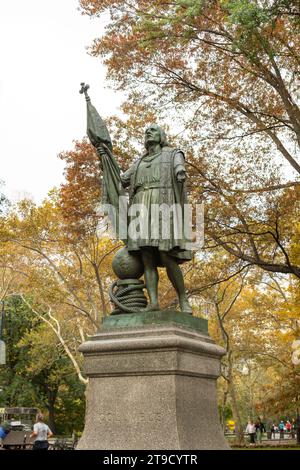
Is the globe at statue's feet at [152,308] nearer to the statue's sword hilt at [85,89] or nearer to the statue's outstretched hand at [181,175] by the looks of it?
the statue's outstretched hand at [181,175]

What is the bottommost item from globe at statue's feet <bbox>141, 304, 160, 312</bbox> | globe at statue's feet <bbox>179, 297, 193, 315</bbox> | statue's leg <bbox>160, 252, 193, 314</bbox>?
globe at statue's feet <bbox>141, 304, 160, 312</bbox>

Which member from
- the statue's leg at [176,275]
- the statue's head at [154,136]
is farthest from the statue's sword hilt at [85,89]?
the statue's leg at [176,275]

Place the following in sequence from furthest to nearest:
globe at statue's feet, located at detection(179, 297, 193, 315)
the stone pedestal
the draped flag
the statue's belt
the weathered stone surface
→ the draped flag
the statue's belt
globe at statue's feet, located at detection(179, 297, 193, 315)
the weathered stone surface
the stone pedestal

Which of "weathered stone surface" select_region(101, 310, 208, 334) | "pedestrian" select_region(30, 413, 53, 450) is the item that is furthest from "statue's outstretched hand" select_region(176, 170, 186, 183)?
"pedestrian" select_region(30, 413, 53, 450)

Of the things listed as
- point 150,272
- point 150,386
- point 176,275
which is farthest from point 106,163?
point 150,386

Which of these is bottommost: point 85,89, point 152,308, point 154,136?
point 152,308

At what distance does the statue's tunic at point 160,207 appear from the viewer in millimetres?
7301

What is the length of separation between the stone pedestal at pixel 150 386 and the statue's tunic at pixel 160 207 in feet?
2.92

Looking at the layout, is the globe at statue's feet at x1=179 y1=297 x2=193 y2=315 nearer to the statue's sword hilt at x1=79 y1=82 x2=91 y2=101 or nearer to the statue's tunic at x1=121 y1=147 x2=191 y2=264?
the statue's tunic at x1=121 y1=147 x2=191 y2=264

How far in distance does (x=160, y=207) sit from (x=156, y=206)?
5 centimetres

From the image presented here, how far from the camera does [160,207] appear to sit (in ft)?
24.2

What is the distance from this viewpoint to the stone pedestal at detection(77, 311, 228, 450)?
6.30 m

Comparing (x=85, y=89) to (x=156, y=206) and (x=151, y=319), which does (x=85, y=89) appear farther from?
(x=151, y=319)
